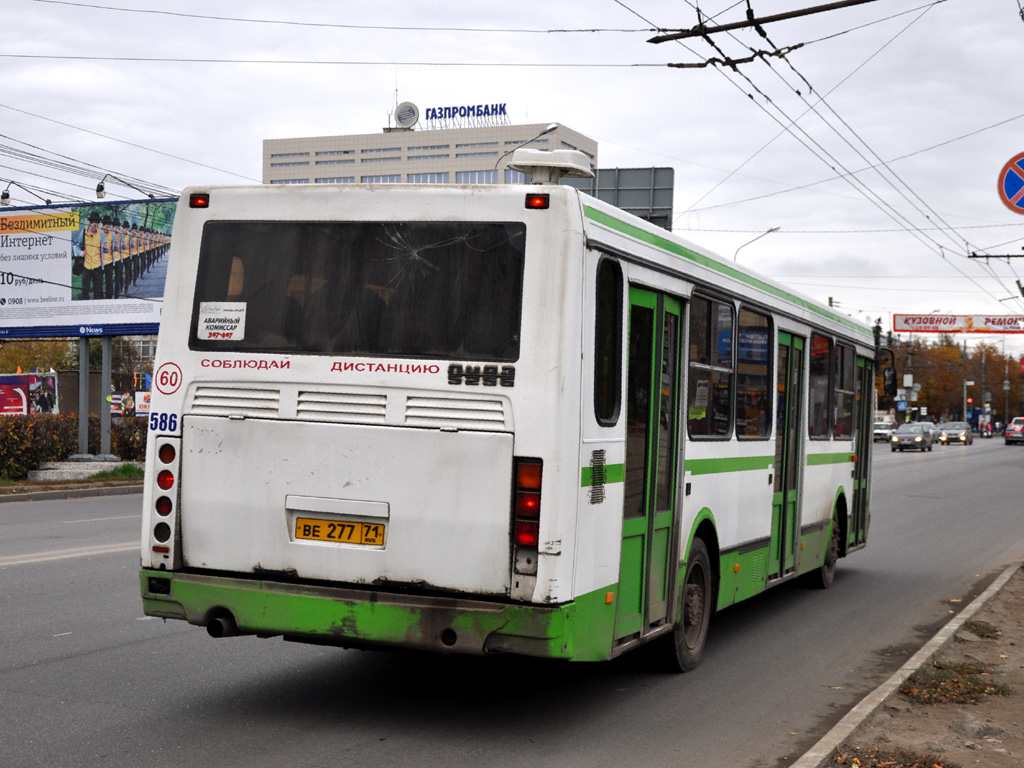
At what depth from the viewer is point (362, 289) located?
634cm

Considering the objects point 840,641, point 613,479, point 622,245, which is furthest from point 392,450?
point 840,641

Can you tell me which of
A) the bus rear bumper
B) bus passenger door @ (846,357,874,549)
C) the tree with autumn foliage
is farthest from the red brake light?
the tree with autumn foliage

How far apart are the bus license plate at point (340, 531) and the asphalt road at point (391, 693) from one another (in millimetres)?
985

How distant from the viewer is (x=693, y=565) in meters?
7.89

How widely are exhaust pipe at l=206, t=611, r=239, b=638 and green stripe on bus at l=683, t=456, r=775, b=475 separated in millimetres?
2919

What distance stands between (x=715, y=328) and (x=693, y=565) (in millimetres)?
1617

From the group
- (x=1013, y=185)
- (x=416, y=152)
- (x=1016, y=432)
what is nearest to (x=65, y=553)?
(x=1013, y=185)

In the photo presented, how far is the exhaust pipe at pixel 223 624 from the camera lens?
632 centimetres

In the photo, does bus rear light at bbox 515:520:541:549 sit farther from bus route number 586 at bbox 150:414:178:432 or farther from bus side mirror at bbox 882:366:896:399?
bus side mirror at bbox 882:366:896:399

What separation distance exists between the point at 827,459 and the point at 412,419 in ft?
22.6

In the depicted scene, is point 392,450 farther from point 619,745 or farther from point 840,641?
point 840,641

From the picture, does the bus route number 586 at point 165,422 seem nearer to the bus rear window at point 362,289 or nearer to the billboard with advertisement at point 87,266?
the bus rear window at point 362,289

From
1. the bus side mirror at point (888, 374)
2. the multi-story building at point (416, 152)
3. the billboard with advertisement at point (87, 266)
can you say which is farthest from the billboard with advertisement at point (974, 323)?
the bus side mirror at point (888, 374)

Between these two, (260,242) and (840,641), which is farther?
(840,641)
